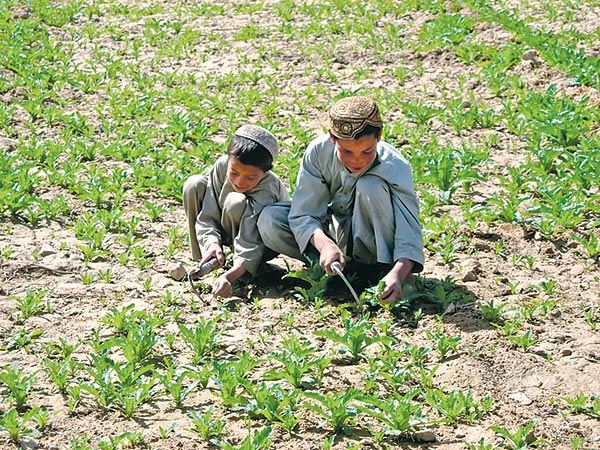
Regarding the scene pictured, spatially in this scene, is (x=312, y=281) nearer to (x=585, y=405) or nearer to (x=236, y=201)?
(x=236, y=201)

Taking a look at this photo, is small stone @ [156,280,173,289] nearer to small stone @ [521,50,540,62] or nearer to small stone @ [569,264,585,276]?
small stone @ [569,264,585,276]

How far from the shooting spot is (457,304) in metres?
5.34

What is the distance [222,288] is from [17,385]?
4.50ft

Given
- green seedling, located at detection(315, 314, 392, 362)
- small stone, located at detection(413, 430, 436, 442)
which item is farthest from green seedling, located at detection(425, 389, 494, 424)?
green seedling, located at detection(315, 314, 392, 362)

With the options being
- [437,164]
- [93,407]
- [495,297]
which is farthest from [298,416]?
[437,164]

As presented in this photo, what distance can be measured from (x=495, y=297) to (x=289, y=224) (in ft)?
3.99

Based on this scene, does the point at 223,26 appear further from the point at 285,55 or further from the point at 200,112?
the point at 200,112

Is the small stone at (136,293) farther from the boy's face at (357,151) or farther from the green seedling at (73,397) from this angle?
the boy's face at (357,151)

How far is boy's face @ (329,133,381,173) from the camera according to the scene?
16.8 feet

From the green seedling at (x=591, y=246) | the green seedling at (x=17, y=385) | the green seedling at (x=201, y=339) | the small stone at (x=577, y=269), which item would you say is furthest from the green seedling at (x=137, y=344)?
the green seedling at (x=591, y=246)

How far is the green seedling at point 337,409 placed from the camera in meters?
4.18

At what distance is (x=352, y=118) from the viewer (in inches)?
199

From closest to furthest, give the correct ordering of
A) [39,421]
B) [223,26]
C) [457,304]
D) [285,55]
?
1. [39,421]
2. [457,304]
3. [285,55]
4. [223,26]

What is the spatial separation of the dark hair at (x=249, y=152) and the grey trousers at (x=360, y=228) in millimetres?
331
